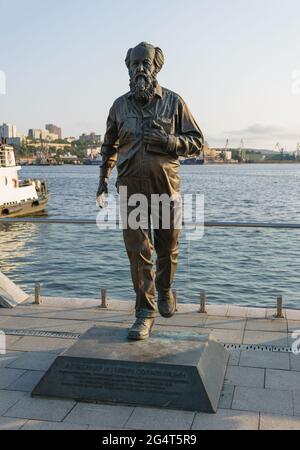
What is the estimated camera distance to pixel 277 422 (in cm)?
439

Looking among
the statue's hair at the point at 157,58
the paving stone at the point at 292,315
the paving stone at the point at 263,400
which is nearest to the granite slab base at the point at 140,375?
the paving stone at the point at 263,400

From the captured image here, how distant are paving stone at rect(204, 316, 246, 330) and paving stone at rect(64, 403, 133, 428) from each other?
225cm

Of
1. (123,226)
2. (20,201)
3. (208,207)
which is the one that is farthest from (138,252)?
(208,207)

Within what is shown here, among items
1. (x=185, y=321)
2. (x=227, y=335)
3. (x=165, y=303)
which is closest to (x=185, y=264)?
(x=185, y=321)

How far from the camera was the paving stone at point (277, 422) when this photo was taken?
4.32 metres

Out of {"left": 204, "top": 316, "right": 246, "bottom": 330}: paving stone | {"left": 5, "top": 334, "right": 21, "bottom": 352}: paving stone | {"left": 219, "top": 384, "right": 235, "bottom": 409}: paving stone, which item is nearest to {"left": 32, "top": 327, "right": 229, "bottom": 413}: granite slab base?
{"left": 219, "top": 384, "right": 235, "bottom": 409}: paving stone

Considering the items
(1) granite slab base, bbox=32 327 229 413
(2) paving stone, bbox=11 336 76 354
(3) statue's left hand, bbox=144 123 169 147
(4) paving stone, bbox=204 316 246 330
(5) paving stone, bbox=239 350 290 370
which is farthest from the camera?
(4) paving stone, bbox=204 316 246 330

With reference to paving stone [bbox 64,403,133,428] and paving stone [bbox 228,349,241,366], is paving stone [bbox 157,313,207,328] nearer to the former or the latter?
paving stone [bbox 228,349,241,366]

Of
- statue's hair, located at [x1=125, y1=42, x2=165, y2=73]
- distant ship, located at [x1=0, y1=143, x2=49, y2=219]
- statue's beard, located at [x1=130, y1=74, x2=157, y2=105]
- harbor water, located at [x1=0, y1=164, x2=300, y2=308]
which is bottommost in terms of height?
harbor water, located at [x1=0, y1=164, x2=300, y2=308]

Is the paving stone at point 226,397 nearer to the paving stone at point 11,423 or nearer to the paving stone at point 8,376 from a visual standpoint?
the paving stone at point 11,423

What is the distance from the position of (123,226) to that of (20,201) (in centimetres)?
2845

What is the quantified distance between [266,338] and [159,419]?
2164 millimetres

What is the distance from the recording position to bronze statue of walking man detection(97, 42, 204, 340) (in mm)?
5086
